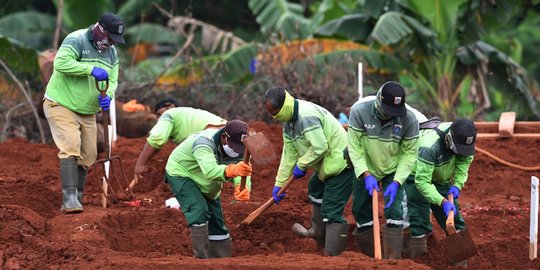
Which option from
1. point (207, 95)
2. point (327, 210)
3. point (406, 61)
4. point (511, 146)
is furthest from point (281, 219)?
point (406, 61)

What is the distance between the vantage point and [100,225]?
11922mm

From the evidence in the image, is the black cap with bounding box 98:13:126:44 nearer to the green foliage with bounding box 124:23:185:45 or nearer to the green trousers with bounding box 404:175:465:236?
Result: the green trousers with bounding box 404:175:465:236

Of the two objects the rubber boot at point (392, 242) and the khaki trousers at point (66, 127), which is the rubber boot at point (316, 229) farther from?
the khaki trousers at point (66, 127)

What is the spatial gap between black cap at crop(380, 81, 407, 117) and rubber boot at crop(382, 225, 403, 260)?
121 centimetres

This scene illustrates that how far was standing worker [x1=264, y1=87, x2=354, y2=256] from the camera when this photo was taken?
11383 mm

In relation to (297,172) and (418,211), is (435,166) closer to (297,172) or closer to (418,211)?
(418,211)

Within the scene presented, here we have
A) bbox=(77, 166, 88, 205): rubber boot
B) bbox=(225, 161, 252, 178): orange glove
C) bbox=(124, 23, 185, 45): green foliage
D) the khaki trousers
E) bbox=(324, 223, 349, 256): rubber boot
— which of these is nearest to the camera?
bbox=(225, 161, 252, 178): orange glove

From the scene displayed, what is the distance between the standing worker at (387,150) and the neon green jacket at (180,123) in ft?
8.42

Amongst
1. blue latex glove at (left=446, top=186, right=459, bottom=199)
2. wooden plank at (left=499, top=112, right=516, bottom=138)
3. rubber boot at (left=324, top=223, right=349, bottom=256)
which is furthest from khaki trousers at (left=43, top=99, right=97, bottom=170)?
wooden plank at (left=499, top=112, right=516, bottom=138)

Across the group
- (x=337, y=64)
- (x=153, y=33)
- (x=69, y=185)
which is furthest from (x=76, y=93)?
(x=153, y=33)

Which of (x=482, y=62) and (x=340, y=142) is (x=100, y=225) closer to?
(x=340, y=142)

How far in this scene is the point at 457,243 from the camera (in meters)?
11.1

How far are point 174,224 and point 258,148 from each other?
259 centimetres

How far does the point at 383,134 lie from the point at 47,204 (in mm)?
4322
